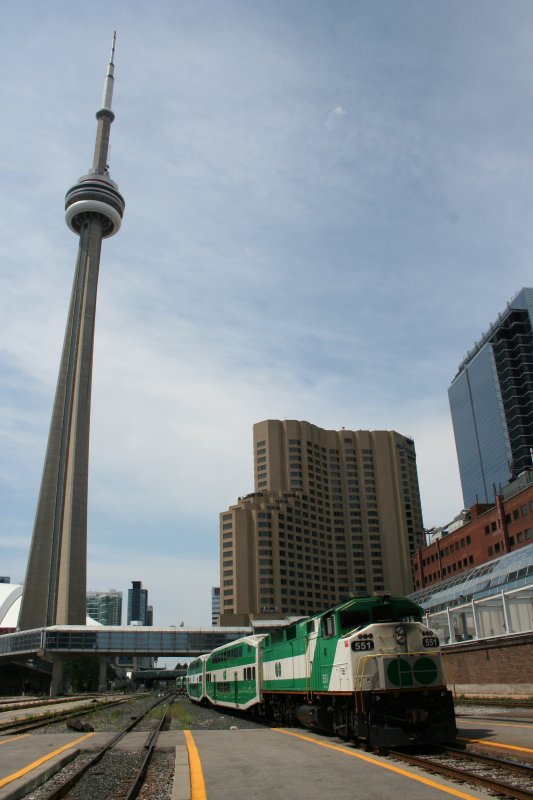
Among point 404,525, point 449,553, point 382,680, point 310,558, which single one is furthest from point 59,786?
point 404,525

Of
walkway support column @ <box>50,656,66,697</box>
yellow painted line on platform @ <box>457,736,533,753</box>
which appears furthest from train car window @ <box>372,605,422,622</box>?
walkway support column @ <box>50,656,66,697</box>

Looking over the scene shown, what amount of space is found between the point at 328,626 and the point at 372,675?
2675 mm

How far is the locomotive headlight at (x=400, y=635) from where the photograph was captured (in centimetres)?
1672

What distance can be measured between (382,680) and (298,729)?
8397 millimetres

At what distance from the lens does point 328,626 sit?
60.6 feet

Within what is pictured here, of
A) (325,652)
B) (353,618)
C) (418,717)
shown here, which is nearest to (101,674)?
(325,652)

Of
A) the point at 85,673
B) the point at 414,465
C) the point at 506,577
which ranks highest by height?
the point at 414,465

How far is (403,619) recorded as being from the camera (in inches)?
698

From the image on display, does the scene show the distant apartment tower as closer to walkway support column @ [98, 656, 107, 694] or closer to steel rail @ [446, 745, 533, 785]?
walkway support column @ [98, 656, 107, 694]

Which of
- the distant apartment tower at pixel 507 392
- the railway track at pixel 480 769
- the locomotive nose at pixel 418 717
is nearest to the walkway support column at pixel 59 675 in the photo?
the locomotive nose at pixel 418 717

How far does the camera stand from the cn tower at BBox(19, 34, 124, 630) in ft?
387

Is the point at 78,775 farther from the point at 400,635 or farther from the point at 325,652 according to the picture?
the point at 400,635

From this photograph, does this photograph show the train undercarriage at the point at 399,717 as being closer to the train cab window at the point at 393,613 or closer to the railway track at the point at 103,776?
the train cab window at the point at 393,613

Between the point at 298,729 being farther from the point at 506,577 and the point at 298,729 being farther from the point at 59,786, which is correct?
the point at 506,577
